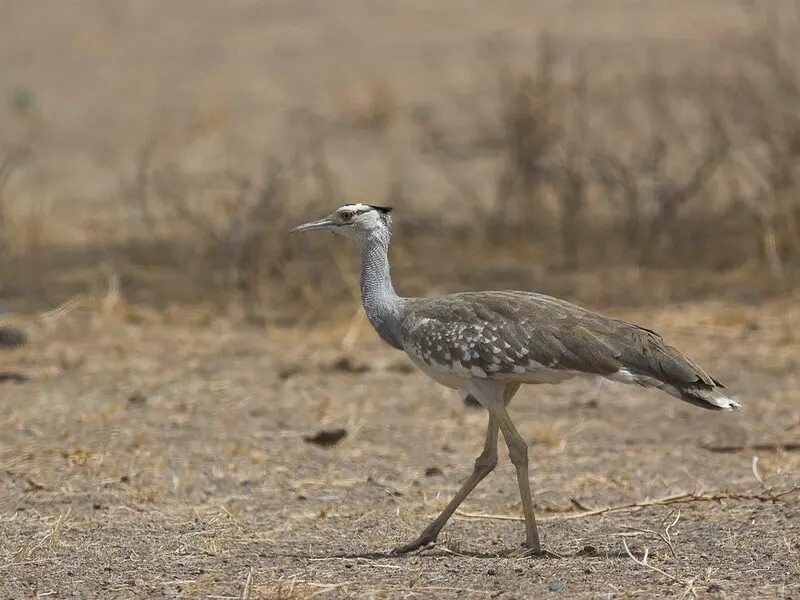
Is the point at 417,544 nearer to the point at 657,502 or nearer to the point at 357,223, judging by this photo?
the point at 657,502

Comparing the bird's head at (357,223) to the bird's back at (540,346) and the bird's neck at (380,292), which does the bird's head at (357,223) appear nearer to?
the bird's neck at (380,292)

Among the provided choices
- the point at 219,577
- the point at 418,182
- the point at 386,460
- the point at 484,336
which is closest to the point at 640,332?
the point at 484,336

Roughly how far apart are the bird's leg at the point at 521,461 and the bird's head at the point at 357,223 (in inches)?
35.5

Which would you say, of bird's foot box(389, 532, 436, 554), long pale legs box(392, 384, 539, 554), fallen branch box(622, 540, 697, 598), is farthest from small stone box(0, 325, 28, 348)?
fallen branch box(622, 540, 697, 598)

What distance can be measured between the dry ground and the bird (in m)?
0.50

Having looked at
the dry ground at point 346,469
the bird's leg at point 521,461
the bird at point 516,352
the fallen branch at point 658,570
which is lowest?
the dry ground at point 346,469

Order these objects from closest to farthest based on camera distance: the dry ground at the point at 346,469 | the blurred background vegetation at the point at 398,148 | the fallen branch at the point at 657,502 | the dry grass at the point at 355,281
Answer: the dry ground at the point at 346,469 < the dry grass at the point at 355,281 < the fallen branch at the point at 657,502 < the blurred background vegetation at the point at 398,148

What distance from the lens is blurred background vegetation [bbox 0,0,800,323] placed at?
11.3 m

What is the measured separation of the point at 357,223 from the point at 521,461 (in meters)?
1.15

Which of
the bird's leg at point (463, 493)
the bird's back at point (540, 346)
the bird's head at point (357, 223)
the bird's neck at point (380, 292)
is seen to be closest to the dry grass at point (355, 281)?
the bird's leg at point (463, 493)

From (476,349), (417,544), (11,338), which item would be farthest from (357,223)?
(11,338)

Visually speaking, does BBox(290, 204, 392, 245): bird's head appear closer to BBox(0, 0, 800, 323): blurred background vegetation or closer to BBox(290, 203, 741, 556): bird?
BBox(290, 203, 741, 556): bird

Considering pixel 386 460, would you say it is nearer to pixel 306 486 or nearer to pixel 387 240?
pixel 306 486

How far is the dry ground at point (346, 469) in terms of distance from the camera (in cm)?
548
